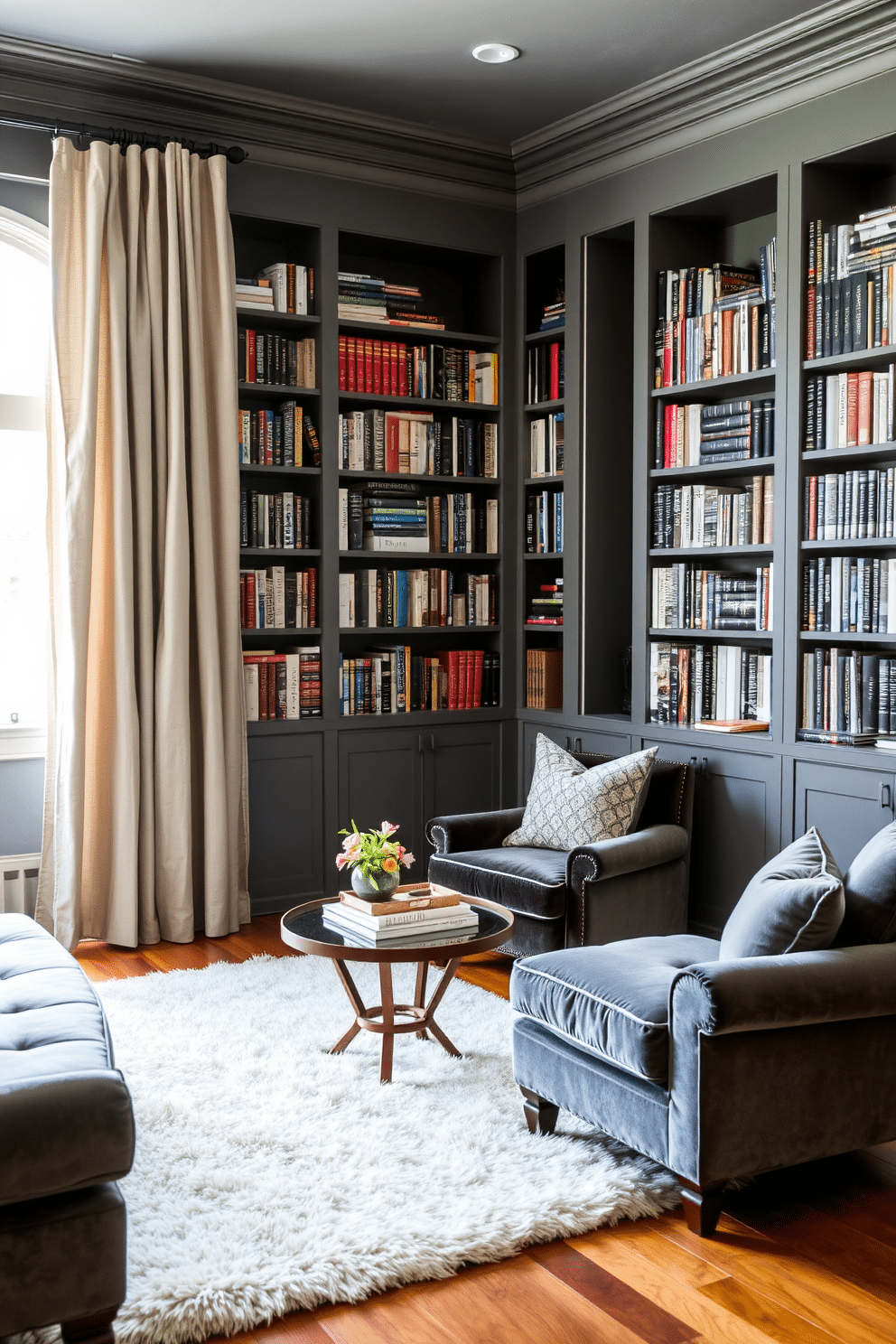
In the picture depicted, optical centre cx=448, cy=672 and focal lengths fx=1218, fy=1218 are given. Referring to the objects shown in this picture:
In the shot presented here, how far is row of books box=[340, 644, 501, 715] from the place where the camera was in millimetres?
5137

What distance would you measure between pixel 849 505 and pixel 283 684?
2.28m

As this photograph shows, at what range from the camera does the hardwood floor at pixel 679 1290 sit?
7.04 feet

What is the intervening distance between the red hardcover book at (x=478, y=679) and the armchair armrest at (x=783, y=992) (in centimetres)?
297

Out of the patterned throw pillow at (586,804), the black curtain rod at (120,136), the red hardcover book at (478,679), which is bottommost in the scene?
the patterned throw pillow at (586,804)

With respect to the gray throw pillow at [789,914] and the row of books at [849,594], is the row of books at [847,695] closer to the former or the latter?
the row of books at [849,594]

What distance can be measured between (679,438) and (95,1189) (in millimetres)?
3515

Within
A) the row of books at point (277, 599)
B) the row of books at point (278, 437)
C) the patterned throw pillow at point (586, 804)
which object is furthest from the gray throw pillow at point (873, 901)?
the row of books at point (278, 437)

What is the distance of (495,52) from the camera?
4.25 m

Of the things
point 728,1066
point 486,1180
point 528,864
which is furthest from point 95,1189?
point 528,864

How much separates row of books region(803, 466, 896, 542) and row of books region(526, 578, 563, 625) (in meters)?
1.38

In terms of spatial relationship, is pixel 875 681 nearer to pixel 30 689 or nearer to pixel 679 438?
pixel 679 438

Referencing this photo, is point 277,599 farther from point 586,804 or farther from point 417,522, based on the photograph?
point 586,804

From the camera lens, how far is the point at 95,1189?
202 centimetres

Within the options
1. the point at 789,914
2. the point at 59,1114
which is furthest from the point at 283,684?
the point at 59,1114
